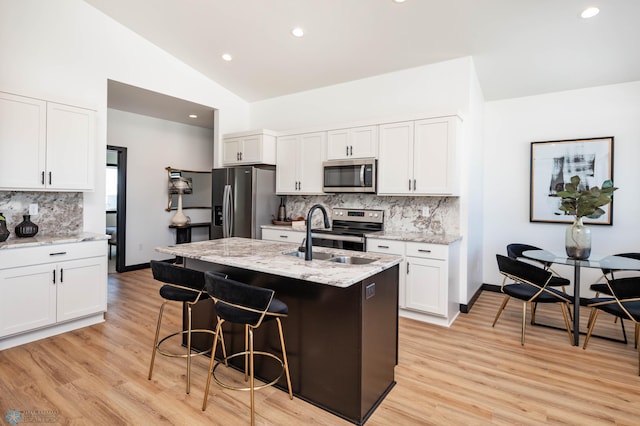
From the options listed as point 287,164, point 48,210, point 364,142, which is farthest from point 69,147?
point 364,142

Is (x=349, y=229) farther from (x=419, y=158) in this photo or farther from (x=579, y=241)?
(x=579, y=241)

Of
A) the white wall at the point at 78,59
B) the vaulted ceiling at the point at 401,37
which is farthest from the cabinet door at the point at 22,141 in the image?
the vaulted ceiling at the point at 401,37

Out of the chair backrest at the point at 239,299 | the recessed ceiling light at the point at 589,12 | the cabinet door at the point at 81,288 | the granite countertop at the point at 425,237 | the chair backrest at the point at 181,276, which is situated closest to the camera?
the chair backrest at the point at 239,299

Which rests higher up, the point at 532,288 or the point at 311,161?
the point at 311,161

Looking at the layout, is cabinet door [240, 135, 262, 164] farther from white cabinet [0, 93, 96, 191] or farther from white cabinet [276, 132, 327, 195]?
white cabinet [0, 93, 96, 191]

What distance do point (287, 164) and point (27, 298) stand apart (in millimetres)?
3257

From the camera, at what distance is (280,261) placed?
2281 mm

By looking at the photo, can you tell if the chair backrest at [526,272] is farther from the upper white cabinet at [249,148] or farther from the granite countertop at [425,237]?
the upper white cabinet at [249,148]

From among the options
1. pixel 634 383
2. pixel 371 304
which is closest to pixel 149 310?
pixel 371 304

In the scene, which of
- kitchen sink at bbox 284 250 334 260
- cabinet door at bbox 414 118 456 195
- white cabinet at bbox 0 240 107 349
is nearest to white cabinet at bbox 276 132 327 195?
cabinet door at bbox 414 118 456 195

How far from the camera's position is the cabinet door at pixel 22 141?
307 centimetres

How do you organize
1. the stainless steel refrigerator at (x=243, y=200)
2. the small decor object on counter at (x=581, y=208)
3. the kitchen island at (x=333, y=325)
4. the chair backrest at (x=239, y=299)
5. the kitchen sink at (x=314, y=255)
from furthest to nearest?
the stainless steel refrigerator at (x=243, y=200) < the small decor object on counter at (x=581, y=208) < the kitchen sink at (x=314, y=255) < the kitchen island at (x=333, y=325) < the chair backrest at (x=239, y=299)

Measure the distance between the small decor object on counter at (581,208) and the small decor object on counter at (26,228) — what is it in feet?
16.4

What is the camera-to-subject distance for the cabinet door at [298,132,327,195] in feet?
15.4
